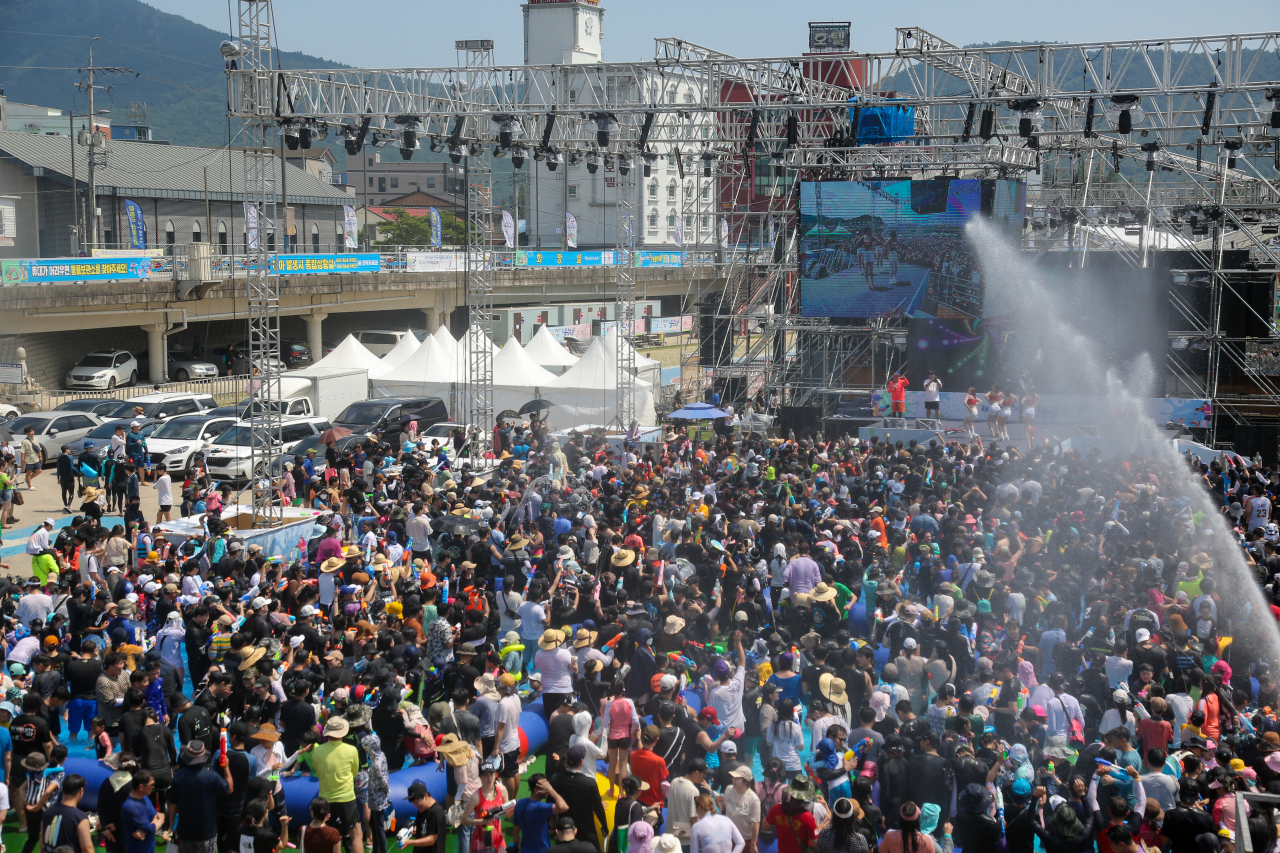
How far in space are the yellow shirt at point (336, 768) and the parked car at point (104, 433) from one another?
52.7 feet

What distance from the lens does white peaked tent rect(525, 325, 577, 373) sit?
31219 mm

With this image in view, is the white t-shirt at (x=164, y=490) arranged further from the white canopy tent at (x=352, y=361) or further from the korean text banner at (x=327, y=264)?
the korean text banner at (x=327, y=264)

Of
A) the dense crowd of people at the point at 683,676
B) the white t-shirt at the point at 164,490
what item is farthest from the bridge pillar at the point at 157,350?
the dense crowd of people at the point at 683,676

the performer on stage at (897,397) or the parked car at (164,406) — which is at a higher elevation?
the performer on stage at (897,397)

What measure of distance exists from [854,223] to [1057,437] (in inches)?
274

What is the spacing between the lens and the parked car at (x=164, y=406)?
83.0 feet

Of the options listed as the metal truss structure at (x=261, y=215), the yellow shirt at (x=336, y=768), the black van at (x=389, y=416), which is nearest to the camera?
the yellow shirt at (x=336, y=768)

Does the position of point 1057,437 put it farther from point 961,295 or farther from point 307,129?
point 307,129

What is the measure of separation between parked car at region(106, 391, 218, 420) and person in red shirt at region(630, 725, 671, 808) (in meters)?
19.8

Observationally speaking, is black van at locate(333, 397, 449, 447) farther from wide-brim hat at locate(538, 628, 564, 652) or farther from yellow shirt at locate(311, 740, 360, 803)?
yellow shirt at locate(311, 740, 360, 803)

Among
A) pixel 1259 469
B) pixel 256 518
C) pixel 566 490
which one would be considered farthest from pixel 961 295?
pixel 256 518

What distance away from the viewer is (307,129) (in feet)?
69.3

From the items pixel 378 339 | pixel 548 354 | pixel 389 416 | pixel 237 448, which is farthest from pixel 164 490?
pixel 378 339

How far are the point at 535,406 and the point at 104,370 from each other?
14795mm
